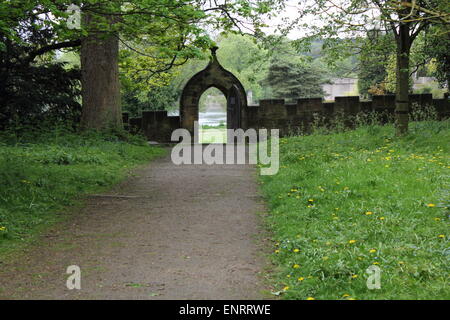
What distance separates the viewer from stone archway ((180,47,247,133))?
25141 mm

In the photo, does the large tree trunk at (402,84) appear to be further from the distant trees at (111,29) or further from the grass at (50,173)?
the grass at (50,173)

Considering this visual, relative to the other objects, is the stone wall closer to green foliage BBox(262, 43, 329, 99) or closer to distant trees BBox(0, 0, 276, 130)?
distant trees BBox(0, 0, 276, 130)

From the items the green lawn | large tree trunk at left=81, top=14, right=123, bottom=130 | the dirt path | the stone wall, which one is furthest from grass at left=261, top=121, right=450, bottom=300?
the green lawn

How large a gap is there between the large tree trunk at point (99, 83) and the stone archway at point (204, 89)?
7201mm

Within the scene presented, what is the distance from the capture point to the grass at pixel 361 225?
4.83 meters

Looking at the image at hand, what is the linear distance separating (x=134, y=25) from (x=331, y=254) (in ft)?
21.0

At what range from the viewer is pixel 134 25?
10.2 metres

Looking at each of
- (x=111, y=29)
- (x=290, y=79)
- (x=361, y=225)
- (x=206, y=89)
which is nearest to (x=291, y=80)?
(x=290, y=79)

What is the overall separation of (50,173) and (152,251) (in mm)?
5147

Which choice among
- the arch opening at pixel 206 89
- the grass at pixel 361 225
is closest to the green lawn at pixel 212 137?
the arch opening at pixel 206 89

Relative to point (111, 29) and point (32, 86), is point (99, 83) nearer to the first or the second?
point (32, 86)

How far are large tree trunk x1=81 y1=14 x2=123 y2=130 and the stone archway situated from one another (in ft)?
23.6

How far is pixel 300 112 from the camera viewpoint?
26156mm
